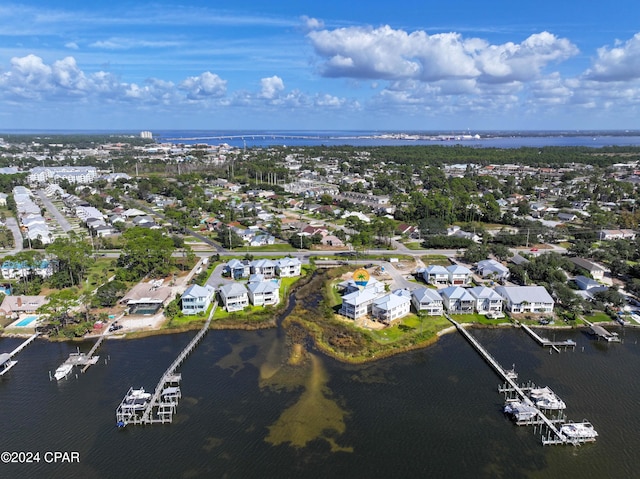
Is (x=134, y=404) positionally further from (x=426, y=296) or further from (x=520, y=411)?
(x=426, y=296)

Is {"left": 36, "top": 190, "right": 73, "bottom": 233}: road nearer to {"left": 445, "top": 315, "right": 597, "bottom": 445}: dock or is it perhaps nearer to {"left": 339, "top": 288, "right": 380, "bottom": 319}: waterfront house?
{"left": 339, "top": 288, "right": 380, "bottom": 319}: waterfront house

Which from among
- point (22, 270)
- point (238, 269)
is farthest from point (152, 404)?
point (22, 270)

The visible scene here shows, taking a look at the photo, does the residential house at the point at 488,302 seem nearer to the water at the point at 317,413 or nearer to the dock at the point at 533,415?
the water at the point at 317,413

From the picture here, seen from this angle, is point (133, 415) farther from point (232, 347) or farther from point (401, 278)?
point (401, 278)

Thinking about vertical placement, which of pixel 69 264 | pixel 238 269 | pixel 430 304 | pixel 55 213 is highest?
pixel 69 264

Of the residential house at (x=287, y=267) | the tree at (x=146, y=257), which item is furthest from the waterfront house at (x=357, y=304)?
the tree at (x=146, y=257)

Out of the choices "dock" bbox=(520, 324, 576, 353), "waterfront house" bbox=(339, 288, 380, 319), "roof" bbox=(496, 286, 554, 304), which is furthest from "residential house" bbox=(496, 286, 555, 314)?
"waterfront house" bbox=(339, 288, 380, 319)
